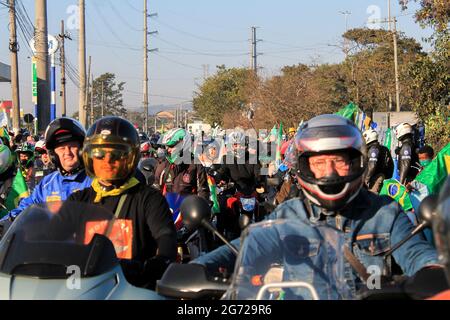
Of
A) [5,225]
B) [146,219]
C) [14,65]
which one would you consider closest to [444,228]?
[146,219]

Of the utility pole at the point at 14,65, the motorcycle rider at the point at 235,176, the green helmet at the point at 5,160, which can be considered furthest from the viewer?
the utility pole at the point at 14,65

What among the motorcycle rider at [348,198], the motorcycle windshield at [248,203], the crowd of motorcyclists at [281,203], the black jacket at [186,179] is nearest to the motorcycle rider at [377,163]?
the motorcycle windshield at [248,203]

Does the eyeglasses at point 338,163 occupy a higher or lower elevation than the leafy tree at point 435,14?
lower

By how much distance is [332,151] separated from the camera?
149 inches

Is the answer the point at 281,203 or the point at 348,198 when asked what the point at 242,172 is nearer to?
the point at 281,203

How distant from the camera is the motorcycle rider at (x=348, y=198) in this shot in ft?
12.2

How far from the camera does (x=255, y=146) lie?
14328mm

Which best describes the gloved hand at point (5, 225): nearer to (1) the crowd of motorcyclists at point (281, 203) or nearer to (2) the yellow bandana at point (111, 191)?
(1) the crowd of motorcyclists at point (281, 203)

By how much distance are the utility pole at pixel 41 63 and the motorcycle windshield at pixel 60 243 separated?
25.6 m

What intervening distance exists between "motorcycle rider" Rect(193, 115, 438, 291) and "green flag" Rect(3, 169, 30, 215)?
153 inches
